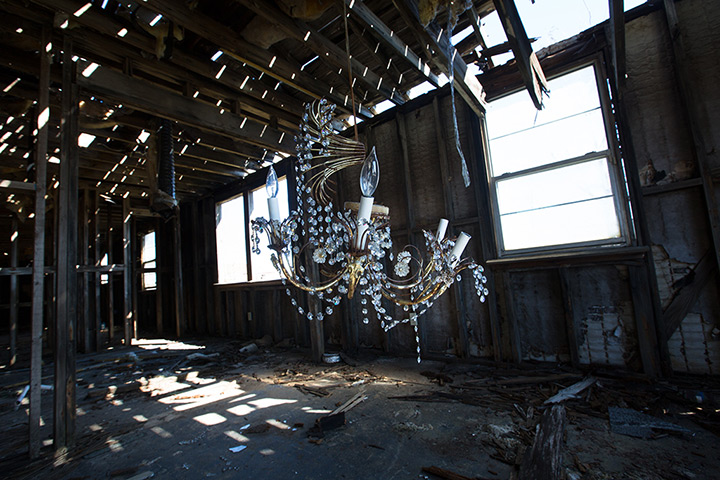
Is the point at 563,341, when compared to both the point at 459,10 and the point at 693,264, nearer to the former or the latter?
the point at 693,264

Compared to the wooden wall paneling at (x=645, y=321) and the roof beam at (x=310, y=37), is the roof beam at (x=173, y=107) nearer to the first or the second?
the roof beam at (x=310, y=37)

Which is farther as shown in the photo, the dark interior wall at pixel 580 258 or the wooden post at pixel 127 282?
the wooden post at pixel 127 282

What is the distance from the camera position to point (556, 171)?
3672mm

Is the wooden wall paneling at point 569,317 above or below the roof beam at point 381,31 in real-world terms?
below

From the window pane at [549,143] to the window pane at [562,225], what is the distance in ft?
1.88

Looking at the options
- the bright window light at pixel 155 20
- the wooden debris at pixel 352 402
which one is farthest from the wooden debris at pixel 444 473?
the bright window light at pixel 155 20

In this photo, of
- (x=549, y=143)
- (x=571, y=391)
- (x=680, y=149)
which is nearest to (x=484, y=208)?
(x=549, y=143)

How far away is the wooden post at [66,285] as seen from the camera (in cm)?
253

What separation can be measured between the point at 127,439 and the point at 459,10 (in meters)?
4.10

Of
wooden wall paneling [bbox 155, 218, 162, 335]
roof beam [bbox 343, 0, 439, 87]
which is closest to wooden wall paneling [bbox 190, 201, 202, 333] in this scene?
wooden wall paneling [bbox 155, 218, 162, 335]

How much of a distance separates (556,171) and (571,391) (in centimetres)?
232

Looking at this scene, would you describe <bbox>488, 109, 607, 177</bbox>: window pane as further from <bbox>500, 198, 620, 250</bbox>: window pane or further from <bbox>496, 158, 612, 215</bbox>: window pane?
<bbox>500, 198, 620, 250</bbox>: window pane

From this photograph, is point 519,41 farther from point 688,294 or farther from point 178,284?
point 178,284

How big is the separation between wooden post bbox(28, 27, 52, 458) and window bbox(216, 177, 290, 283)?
12.6 ft
